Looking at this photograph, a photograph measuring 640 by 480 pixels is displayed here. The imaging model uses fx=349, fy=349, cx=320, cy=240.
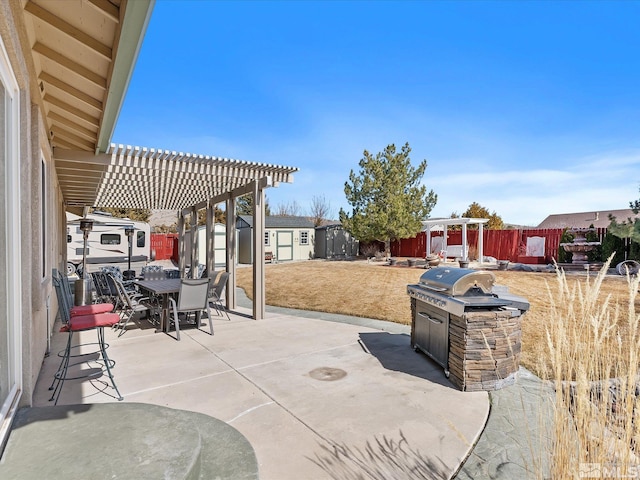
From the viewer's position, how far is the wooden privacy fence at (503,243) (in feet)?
59.2

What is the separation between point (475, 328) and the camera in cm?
335

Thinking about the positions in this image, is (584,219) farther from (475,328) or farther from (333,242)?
(475,328)

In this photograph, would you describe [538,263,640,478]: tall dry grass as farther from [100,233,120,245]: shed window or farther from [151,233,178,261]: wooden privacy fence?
[151,233,178,261]: wooden privacy fence

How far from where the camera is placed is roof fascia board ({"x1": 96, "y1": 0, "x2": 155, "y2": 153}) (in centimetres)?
159

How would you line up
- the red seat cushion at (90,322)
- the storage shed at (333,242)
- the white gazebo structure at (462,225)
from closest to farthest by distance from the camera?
the red seat cushion at (90,322), the white gazebo structure at (462,225), the storage shed at (333,242)

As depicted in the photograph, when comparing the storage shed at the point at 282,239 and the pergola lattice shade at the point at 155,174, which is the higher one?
the pergola lattice shade at the point at 155,174

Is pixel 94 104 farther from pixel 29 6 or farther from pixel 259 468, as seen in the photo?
pixel 259 468

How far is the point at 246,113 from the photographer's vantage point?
16797 millimetres

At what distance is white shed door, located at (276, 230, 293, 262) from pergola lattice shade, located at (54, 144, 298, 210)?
43.0 feet

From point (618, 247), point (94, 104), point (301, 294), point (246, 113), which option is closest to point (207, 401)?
point (94, 104)

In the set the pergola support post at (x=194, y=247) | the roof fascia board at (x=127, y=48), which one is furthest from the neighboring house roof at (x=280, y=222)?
the roof fascia board at (x=127, y=48)

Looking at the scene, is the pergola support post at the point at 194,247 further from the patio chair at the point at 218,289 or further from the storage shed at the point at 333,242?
the storage shed at the point at 333,242

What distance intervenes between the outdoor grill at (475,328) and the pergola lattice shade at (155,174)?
413 cm

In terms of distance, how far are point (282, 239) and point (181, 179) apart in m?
16.4
